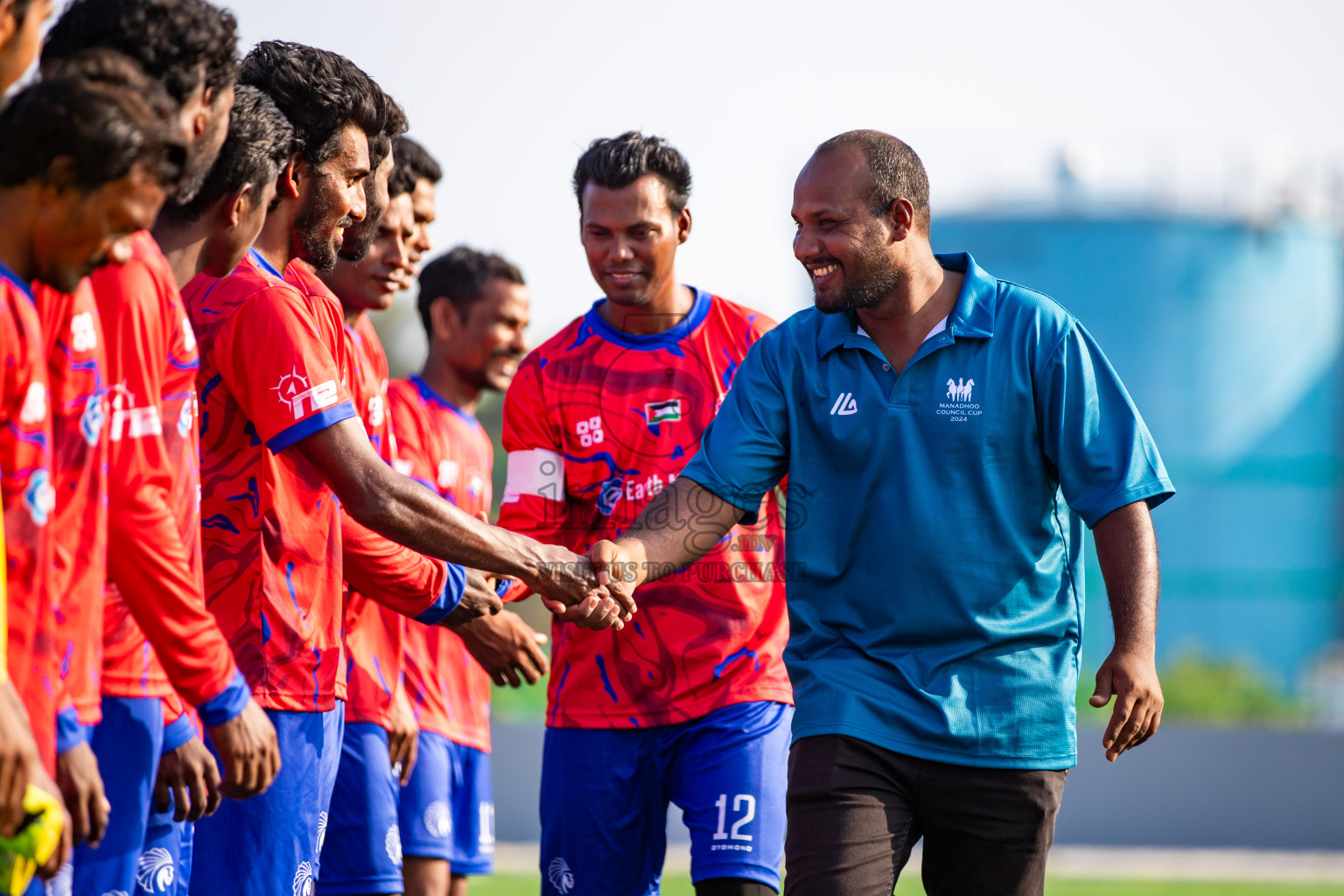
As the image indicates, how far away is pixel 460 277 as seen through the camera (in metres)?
7.93

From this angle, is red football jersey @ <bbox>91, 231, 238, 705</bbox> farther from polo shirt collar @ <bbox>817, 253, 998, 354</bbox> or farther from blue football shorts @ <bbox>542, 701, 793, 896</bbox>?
blue football shorts @ <bbox>542, 701, 793, 896</bbox>

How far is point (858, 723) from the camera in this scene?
4035 mm

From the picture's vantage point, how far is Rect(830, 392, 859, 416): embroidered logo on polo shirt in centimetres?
428

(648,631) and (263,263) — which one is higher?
(263,263)

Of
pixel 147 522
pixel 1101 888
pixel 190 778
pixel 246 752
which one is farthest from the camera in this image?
pixel 1101 888

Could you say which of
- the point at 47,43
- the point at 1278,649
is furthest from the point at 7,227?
the point at 1278,649

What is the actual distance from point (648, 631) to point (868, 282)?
5.03 ft

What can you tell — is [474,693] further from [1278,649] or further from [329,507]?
[1278,649]

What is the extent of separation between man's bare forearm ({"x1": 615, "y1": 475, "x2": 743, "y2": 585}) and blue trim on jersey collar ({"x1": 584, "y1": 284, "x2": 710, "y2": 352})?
3.23 feet

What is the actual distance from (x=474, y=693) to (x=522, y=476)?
1.79m

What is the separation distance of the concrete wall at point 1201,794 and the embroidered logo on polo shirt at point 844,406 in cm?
1132

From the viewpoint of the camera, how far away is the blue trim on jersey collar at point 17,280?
2655 millimetres

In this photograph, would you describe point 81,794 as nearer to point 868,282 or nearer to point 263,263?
point 263,263

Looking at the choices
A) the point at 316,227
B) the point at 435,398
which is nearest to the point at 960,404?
the point at 316,227
